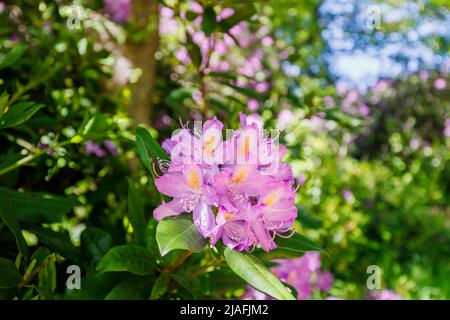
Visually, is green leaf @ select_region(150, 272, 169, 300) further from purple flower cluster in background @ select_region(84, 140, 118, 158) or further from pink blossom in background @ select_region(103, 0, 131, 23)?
pink blossom in background @ select_region(103, 0, 131, 23)

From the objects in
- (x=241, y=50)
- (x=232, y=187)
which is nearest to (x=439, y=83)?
(x=241, y=50)

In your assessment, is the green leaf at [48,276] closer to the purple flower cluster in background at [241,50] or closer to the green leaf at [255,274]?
the green leaf at [255,274]

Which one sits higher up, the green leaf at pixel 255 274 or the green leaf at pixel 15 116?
the green leaf at pixel 15 116

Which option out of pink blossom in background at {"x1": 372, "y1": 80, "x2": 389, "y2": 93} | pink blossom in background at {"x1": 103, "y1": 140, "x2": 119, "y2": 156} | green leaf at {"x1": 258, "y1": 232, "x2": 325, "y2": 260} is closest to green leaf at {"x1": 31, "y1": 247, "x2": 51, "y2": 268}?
green leaf at {"x1": 258, "y1": 232, "x2": 325, "y2": 260}

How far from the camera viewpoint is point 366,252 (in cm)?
340

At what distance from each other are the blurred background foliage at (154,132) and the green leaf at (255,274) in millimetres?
167

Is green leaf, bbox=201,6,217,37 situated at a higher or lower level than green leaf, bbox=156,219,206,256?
higher

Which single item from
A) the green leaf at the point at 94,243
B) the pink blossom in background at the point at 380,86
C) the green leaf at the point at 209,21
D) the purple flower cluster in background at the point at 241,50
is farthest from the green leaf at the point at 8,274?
the pink blossom in background at the point at 380,86

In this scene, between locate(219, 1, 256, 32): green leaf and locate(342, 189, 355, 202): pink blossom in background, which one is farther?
locate(342, 189, 355, 202): pink blossom in background

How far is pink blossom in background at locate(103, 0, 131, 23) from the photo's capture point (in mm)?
2605

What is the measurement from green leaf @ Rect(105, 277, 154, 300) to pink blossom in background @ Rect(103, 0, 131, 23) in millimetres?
1845

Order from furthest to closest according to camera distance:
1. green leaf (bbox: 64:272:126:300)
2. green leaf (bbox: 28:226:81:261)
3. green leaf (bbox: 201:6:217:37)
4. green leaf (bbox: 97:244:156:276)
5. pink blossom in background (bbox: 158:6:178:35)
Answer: pink blossom in background (bbox: 158:6:178:35)
green leaf (bbox: 201:6:217:37)
green leaf (bbox: 28:226:81:261)
green leaf (bbox: 64:272:126:300)
green leaf (bbox: 97:244:156:276)

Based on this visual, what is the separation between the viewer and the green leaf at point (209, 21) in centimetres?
144
